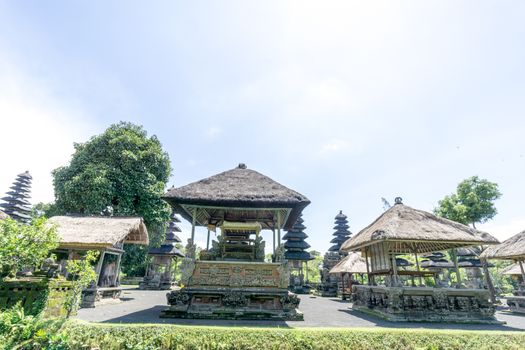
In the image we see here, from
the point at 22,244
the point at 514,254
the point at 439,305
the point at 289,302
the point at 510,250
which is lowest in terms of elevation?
the point at 439,305

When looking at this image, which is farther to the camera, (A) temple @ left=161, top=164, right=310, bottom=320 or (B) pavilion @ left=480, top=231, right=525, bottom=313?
(B) pavilion @ left=480, top=231, right=525, bottom=313

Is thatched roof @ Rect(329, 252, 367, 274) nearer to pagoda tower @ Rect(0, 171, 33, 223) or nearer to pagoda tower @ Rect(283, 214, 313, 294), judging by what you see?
pagoda tower @ Rect(283, 214, 313, 294)

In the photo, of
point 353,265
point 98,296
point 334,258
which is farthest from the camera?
point 334,258

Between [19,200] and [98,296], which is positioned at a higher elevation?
[19,200]

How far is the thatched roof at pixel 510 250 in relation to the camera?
1211cm

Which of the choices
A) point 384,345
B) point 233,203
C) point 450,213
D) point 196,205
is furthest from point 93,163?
point 450,213

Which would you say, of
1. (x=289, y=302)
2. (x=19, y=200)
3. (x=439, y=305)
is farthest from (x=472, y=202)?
(x=19, y=200)

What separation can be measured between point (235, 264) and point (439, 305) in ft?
24.5

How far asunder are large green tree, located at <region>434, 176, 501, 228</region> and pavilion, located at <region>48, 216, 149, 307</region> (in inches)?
963

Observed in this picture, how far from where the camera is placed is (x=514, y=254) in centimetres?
1206

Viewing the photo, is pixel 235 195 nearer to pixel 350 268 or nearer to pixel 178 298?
pixel 178 298

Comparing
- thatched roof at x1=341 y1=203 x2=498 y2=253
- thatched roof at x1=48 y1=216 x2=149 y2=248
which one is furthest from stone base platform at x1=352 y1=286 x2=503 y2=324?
thatched roof at x1=48 y1=216 x2=149 y2=248

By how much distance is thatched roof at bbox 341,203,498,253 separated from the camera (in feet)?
29.8

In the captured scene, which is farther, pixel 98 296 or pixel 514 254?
pixel 514 254
